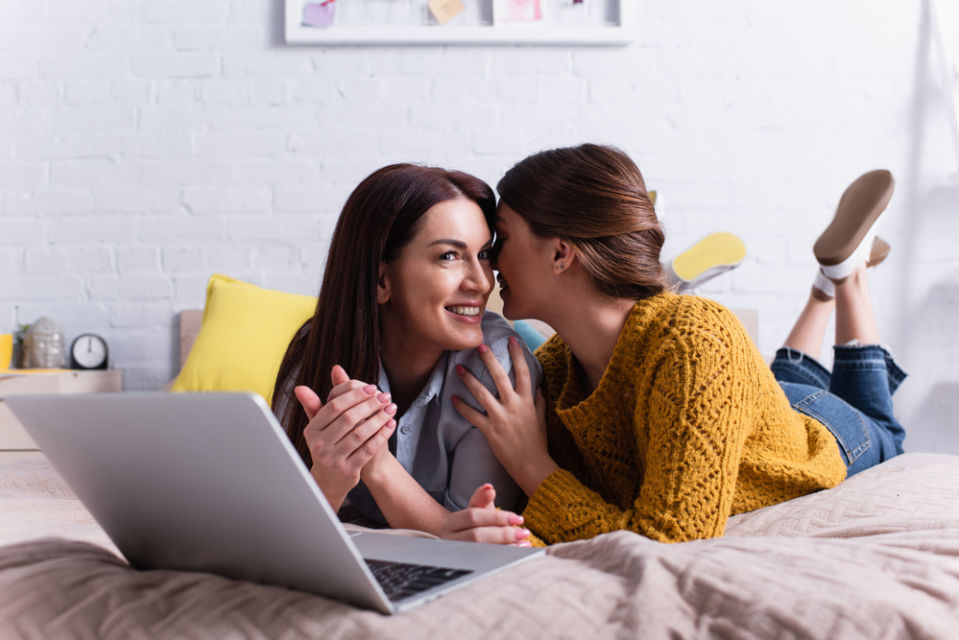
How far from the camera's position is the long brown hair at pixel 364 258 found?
120 cm

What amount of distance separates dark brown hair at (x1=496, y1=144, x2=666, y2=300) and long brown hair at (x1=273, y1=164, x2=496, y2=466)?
128 mm

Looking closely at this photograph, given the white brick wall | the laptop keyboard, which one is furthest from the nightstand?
the laptop keyboard

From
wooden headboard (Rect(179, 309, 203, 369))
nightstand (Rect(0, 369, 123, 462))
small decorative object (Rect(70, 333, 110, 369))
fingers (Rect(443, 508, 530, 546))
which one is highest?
fingers (Rect(443, 508, 530, 546))

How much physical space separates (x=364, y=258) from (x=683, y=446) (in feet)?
1.77

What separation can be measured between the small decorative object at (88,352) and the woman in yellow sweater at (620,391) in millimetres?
1543

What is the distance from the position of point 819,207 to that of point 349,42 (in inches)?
59.7

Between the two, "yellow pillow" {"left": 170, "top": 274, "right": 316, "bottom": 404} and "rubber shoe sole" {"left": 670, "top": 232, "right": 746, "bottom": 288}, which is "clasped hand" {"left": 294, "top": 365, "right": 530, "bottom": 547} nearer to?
"yellow pillow" {"left": 170, "top": 274, "right": 316, "bottom": 404}

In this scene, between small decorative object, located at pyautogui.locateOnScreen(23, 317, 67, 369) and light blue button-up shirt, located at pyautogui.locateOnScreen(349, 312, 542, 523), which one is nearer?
light blue button-up shirt, located at pyautogui.locateOnScreen(349, 312, 542, 523)

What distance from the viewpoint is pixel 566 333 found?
1.22 meters

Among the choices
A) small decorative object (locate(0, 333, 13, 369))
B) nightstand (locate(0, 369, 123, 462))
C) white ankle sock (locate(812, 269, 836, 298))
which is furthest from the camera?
small decorative object (locate(0, 333, 13, 369))

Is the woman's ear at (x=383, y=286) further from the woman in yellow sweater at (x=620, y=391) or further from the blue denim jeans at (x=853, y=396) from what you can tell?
the blue denim jeans at (x=853, y=396)

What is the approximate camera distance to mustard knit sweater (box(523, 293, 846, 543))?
3.14 feet

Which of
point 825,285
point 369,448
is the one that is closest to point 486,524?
point 369,448

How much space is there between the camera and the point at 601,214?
44.9 inches
